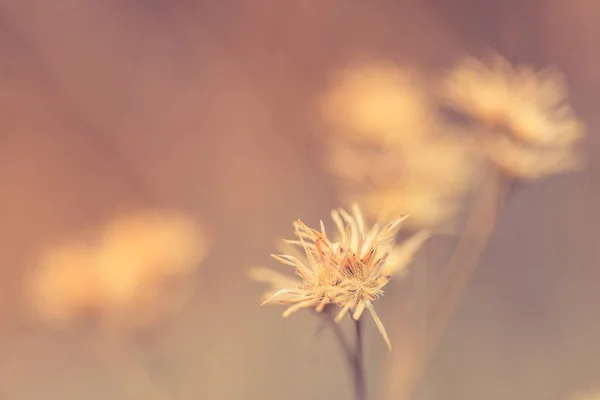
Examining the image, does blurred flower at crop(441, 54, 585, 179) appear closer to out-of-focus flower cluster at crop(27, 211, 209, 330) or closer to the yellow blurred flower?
the yellow blurred flower

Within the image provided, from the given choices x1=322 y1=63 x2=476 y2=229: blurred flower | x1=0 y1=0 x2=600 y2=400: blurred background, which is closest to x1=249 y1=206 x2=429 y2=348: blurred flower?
x1=322 y1=63 x2=476 y2=229: blurred flower

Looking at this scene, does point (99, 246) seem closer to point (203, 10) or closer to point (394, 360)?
point (394, 360)

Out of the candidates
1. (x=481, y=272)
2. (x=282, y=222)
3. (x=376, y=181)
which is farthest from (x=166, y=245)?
(x=481, y=272)

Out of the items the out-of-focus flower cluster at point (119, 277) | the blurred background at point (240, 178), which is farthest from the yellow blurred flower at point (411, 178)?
the blurred background at point (240, 178)

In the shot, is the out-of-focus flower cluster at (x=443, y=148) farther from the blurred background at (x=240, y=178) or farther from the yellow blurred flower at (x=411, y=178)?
the blurred background at (x=240, y=178)

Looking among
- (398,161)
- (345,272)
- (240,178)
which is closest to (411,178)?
(398,161)

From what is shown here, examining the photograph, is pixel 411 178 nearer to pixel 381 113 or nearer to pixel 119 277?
pixel 381 113
